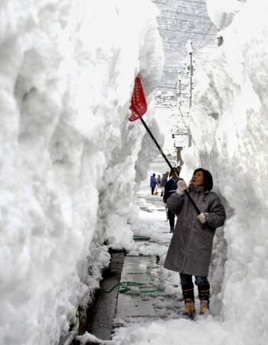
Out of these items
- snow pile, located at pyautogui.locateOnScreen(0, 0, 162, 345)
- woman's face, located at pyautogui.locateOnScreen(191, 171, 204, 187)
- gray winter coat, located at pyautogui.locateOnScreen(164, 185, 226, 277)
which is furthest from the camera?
woman's face, located at pyautogui.locateOnScreen(191, 171, 204, 187)

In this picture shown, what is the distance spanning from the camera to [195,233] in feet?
16.3

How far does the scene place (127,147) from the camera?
860 cm

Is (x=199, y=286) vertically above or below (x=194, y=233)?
below

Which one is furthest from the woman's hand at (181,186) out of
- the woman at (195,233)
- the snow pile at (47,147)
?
the snow pile at (47,147)

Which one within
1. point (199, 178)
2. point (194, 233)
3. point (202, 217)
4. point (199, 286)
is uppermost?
point (199, 178)

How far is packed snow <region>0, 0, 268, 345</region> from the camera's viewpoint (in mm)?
1942

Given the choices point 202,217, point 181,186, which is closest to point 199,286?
point 202,217

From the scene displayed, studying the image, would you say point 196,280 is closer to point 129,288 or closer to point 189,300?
point 189,300

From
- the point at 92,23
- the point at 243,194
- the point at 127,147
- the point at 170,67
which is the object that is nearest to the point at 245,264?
the point at 243,194

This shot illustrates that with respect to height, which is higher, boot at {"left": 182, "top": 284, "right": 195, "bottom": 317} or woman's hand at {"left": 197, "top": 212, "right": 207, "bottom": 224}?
woman's hand at {"left": 197, "top": 212, "right": 207, "bottom": 224}

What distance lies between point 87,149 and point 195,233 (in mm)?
2427

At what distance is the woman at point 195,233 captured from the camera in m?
4.89

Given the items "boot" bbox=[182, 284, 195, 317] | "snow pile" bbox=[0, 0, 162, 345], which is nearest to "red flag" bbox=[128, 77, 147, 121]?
"snow pile" bbox=[0, 0, 162, 345]

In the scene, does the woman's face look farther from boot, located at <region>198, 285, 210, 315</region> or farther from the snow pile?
the snow pile
